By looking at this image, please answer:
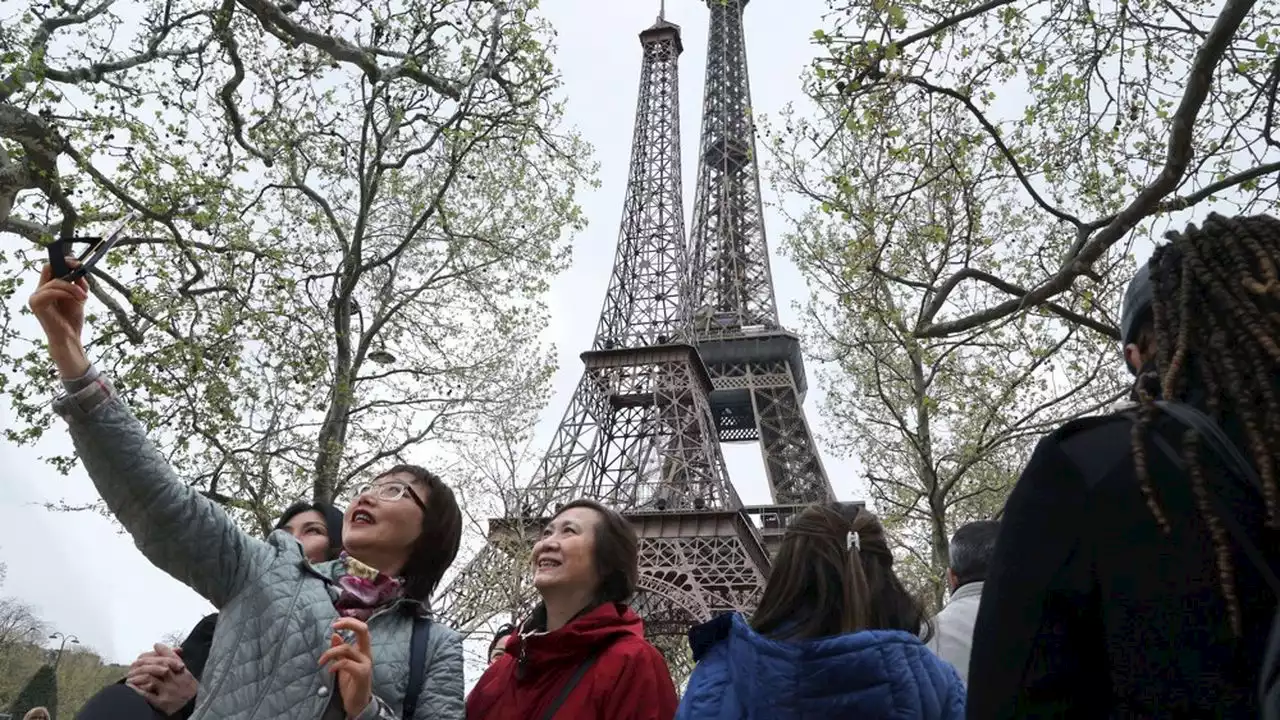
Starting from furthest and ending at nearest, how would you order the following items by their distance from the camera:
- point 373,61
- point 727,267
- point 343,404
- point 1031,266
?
point 727,267 < point 1031,266 < point 343,404 < point 373,61

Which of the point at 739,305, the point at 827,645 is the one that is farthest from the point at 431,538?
the point at 739,305

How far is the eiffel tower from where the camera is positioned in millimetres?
27375

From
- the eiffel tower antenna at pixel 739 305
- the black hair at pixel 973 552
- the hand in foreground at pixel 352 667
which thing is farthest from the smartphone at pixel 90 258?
the eiffel tower antenna at pixel 739 305

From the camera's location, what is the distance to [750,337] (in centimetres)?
4106

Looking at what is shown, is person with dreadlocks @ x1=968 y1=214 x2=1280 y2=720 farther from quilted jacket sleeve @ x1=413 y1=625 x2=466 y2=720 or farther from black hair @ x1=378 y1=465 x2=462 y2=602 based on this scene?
black hair @ x1=378 y1=465 x2=462 y2=602

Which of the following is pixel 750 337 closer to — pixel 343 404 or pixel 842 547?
pixel 343 404

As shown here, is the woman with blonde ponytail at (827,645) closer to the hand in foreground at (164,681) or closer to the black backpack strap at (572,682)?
the black backpack strap at (572,682)

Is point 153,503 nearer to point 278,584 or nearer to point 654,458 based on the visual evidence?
point 278,584

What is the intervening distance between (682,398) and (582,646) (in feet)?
96.9

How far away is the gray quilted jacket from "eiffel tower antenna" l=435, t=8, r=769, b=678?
1603cm

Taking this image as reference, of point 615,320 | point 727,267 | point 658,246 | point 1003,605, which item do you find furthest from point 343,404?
point 727,267

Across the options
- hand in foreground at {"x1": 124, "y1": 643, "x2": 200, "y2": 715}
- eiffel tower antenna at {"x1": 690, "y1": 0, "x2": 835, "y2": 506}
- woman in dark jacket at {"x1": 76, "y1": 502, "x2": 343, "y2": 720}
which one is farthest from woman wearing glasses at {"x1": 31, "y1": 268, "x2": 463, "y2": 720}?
eiffel tower antenna at {"x1": 690, "y1": 0, "x2": 835, "y2": 506}

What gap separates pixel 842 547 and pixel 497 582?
1779cm

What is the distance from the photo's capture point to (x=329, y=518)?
4180 mm
